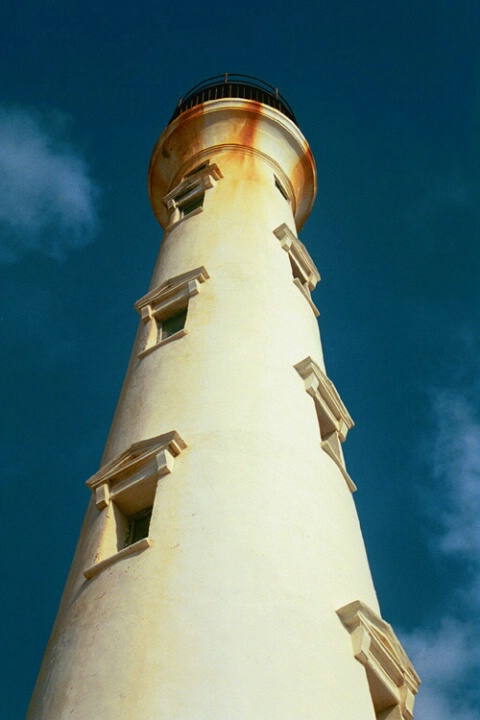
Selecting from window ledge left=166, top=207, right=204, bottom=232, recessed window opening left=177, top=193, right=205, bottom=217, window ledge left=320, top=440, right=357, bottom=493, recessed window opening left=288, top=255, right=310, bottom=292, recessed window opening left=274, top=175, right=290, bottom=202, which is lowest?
window ledge left=320, top=440, right=357, bottom=493

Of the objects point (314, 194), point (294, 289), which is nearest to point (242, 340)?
point (294, 289)

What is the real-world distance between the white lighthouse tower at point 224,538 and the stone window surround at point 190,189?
3812mm

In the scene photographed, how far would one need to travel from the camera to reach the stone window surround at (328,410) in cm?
1762

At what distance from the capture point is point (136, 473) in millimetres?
15078

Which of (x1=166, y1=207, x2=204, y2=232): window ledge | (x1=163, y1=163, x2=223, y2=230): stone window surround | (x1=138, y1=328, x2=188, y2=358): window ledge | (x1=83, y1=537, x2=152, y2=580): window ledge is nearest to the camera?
(x1=83, y1=537, x2=152, y2=580): window ledge

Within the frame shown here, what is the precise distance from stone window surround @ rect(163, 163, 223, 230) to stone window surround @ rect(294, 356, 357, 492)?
29.3 feet

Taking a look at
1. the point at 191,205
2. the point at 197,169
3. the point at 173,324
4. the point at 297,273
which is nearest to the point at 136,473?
the point at 173,324

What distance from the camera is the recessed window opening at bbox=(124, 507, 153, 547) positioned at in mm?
14574

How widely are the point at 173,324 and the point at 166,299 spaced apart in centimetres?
70

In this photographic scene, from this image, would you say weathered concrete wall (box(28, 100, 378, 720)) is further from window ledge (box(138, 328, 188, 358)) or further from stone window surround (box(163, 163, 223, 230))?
stone window surround (box(163, 163, 223, 230))

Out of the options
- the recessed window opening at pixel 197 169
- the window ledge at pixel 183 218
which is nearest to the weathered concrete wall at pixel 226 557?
the window ledge at pixel 183 218

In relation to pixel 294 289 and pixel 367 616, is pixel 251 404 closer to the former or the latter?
pixel 367 616

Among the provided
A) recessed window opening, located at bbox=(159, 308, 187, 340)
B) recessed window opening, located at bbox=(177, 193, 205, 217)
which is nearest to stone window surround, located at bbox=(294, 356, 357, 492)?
recessed window opening, located at bbox=(159, 308, 187, 340)

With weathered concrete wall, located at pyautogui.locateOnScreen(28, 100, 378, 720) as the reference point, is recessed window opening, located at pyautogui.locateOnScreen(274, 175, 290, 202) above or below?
above
